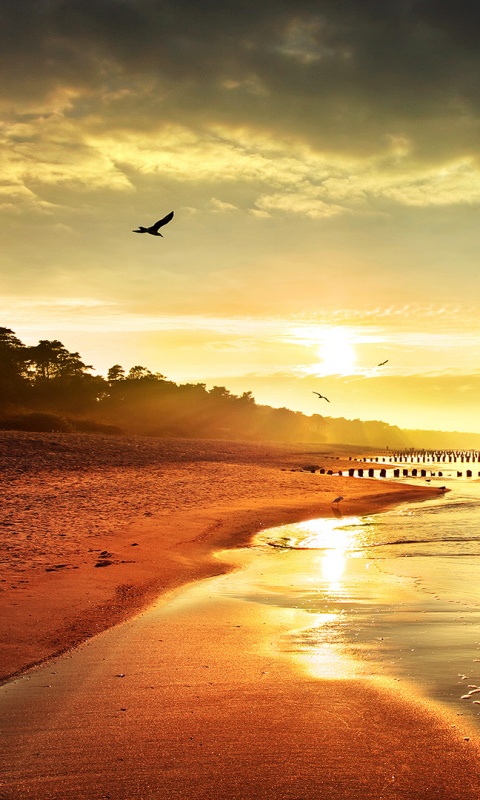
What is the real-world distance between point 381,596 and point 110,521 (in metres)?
10.2

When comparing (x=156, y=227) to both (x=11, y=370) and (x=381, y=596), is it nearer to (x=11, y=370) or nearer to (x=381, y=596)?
(x=381, y=596)

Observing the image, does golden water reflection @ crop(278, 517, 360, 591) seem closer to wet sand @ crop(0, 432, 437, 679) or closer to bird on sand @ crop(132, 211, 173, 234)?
wet sand @ crop(0, 432, 437, 679)

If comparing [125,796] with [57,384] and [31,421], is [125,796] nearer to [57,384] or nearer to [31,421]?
[31,421]

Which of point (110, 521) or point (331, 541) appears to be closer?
point (331, 541)

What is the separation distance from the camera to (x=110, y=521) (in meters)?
18.6

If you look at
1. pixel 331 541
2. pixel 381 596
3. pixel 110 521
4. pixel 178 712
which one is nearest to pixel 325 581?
pixel 381 596

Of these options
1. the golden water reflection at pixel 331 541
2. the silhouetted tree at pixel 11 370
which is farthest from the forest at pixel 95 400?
the golden water reflection at pixel 331 541

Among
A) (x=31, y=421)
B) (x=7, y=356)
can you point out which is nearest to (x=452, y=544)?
(x=31, y=421)

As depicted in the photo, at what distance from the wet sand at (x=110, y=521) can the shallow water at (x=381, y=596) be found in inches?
65.1

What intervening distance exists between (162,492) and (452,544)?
43.6 ft

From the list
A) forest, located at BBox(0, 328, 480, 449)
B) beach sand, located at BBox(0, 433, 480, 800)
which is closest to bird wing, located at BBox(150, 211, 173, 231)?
beach sand, located at BBox(0, 433, 480, 800)

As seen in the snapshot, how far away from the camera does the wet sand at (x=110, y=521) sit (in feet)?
29.5

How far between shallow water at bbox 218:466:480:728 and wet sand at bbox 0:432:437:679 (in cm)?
165

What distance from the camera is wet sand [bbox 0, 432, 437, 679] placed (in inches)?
354
